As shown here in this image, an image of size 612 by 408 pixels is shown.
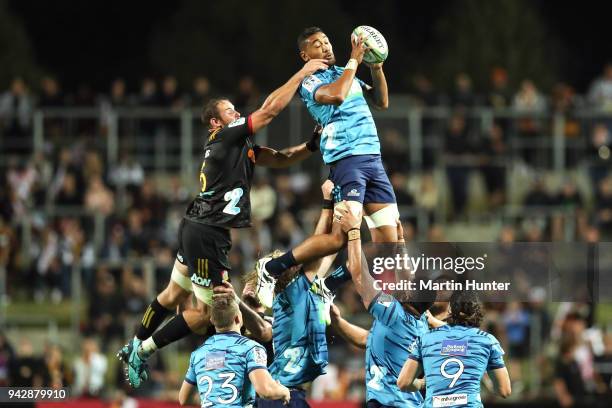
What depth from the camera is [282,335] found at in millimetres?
11438

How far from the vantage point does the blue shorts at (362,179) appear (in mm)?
11273

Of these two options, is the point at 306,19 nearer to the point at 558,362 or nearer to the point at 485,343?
the point at 558,362

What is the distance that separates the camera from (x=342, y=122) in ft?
37.3

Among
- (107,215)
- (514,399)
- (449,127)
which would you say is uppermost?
(449,127)

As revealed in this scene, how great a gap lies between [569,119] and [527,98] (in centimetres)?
83

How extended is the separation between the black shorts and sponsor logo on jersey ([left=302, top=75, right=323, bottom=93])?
1.37 m

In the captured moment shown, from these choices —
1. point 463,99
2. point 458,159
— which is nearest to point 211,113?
Answer: point 458,159

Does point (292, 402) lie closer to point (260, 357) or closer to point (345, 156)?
point (260, 357)

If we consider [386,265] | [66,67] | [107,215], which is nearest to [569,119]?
[107,215]

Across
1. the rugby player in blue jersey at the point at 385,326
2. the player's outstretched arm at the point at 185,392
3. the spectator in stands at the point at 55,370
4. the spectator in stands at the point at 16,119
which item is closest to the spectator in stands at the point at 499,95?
the spectator in stands at the point at 16,119

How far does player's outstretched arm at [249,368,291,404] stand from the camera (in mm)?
10039

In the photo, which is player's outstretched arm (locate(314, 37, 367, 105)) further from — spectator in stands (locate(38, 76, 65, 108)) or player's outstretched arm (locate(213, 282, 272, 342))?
spectator in stands (locate(38, 76, 65, 108))

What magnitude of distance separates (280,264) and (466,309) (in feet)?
5.92

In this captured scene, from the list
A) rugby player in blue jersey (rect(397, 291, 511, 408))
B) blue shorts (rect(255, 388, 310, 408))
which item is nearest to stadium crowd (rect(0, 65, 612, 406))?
blue shorts (rect(255, 388, 310, 408))
